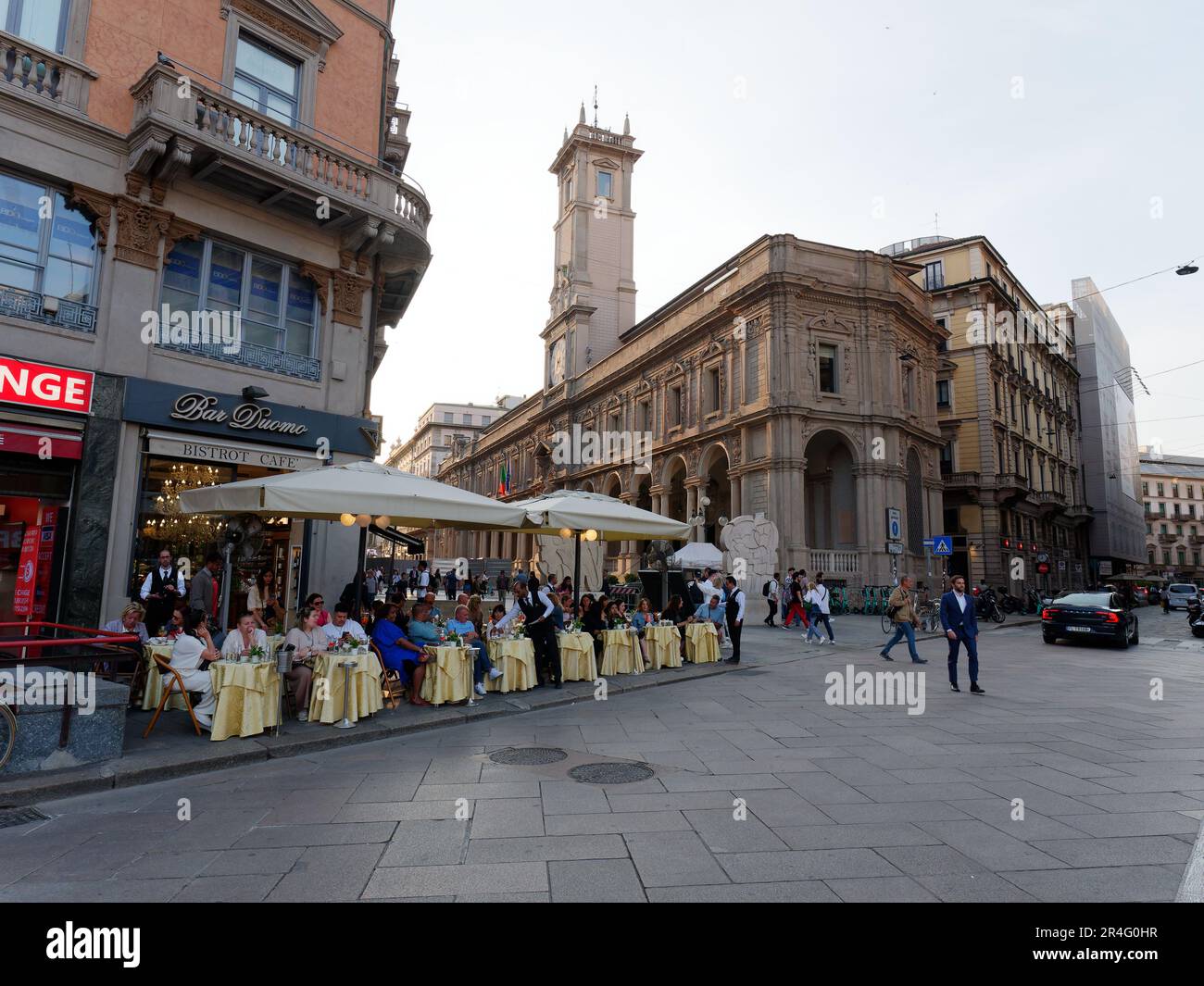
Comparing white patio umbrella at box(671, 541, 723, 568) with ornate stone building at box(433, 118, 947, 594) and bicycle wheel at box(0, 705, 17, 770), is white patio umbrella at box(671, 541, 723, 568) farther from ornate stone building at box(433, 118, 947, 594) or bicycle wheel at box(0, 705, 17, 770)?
bicycle wheel at box(0, 705, 17, 770)

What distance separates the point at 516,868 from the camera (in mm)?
4043

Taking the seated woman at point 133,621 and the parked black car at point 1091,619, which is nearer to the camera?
the seated woman at point 133,621

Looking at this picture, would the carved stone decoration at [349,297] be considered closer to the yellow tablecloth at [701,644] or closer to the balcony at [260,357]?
the balcony at [260,357]

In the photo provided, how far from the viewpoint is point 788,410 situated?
28703 millimetres

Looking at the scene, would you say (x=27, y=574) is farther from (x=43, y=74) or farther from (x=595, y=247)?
(x=595, y=247)

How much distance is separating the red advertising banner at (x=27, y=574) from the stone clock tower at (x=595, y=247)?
130 ft

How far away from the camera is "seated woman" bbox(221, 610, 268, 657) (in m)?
7.55

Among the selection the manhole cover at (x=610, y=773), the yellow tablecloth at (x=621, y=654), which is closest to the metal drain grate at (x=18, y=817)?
the manhole cover at (x=610, y=773)

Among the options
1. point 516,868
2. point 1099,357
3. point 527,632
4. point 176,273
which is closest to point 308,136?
point 176,273

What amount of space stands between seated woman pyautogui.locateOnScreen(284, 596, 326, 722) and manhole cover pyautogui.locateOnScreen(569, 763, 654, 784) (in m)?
3.74

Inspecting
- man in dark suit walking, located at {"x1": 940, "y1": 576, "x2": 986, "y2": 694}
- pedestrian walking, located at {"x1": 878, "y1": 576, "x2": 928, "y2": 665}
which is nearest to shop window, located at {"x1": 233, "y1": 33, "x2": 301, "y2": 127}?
man in dark suit walking, located at {"x1": 940, "y1": 576, "x2": 986, "y2": 694}

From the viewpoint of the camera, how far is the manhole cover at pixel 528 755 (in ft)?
21.5
